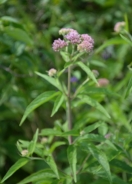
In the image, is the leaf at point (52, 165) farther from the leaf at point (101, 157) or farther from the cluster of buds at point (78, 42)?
the cluster of buds at point (78, 42)

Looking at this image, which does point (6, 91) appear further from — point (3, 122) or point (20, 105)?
point (3, 122)

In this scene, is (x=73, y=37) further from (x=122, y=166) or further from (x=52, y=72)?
(x=122, y=166)

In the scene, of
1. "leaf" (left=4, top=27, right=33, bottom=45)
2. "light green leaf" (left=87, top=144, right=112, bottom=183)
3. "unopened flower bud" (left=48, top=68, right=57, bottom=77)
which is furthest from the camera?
"leaf" (left=4, top=27, right=33, bottom=45)

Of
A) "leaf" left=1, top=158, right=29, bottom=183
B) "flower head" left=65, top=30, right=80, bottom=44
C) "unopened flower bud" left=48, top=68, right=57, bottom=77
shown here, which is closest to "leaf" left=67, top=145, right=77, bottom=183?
"leaf" left=1, top=158, right=29, bottom=183

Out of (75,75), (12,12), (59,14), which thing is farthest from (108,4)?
(75,75)

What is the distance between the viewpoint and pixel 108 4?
3.56 meters

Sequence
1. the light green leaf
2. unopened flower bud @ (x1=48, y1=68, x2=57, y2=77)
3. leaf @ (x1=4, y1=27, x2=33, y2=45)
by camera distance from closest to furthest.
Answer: the light green leaf, unopened flower bud @ (x1=48, y1=68, x2=57, y2=77), leaf @ (x1=4, y1=27, x2=33, y2=45)

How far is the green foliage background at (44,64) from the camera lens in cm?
202

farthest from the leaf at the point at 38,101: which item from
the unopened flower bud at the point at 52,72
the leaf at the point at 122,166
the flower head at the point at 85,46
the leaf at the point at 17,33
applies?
the leaf at the point at 17,33

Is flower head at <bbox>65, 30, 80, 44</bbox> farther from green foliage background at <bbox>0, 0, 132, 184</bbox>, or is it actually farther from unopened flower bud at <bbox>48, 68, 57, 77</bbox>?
green foliage background at <bbox>0, 0, 132, 184</bbox>

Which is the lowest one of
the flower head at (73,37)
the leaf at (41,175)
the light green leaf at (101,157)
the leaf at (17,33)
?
the light green leaf at (101,157)

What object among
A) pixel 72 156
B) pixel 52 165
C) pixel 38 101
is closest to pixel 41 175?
pixel 52 165

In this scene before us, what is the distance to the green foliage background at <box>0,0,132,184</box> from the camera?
2.02 m

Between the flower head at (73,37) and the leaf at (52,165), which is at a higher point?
the flower head at (73,37)
